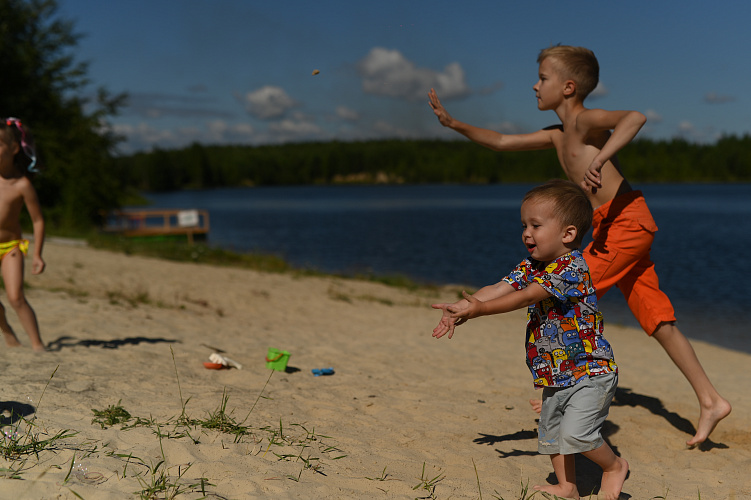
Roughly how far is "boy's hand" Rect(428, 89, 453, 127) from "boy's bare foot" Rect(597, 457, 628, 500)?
2.56 metres

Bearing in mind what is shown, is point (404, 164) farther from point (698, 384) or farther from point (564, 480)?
point (564, 480)

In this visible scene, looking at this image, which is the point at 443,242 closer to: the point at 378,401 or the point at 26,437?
the point at 378,401

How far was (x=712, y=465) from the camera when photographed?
382 centimetres

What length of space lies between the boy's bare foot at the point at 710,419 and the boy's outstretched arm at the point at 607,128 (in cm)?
187

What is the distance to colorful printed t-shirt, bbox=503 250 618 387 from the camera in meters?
2.91

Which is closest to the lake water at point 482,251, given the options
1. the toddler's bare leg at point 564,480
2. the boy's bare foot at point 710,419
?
the boy's bare foot at point 710,419

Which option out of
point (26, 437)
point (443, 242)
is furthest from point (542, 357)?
point (443, 242)

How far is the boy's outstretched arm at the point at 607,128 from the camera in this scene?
11.1ft

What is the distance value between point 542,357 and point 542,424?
1.31 ft

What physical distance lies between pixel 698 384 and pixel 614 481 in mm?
1444

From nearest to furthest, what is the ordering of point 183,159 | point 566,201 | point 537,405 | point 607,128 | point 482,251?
point 566,201 → point 607,128 → point 537,405 → point 482,251 → point 183,159

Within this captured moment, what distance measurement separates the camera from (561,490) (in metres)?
3.07

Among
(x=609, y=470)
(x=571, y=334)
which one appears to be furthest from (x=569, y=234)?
(x=609, y=470)

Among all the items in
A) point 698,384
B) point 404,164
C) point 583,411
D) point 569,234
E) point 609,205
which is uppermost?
point 404,164
